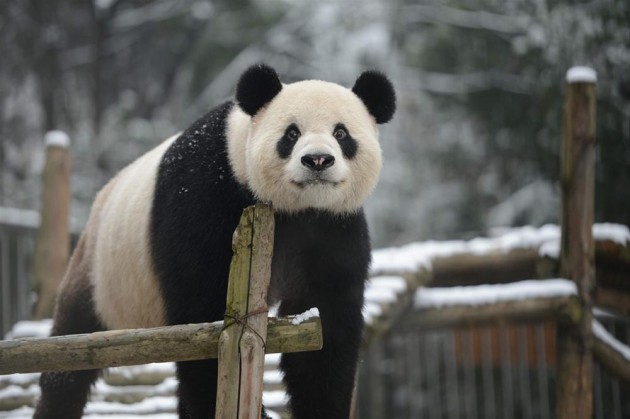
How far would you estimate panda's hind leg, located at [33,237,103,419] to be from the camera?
405 centimetres

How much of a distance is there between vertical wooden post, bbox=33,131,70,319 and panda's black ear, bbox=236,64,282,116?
3.16 m

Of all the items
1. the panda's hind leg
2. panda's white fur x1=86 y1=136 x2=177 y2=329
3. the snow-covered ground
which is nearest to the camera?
panda's white fur x1=86 y1=136 x2=177 y2=329

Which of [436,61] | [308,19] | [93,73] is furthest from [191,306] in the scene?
[93,73]

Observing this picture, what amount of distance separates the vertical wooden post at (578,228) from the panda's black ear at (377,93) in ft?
7.53

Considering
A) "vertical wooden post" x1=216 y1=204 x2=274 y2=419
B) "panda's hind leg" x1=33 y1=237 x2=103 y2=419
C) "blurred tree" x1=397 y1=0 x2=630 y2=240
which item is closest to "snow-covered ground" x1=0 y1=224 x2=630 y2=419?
"panda's hind leg" x1=33 y1=237 x2=103 y2=419

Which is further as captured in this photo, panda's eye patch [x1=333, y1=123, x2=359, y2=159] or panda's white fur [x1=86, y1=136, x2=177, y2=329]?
panda's white fur [x1=86, y1=136, x2=177, y2=329]

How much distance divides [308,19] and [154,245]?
1097cm

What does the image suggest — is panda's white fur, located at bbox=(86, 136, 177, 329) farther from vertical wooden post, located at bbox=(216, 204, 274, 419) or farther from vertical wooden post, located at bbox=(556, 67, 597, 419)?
vertical wooden post, located at bbox=(556, 67, 597, 419)

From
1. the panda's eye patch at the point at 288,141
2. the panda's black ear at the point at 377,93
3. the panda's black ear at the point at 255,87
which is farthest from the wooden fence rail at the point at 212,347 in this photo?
the panda's black ear at the point at 377,93

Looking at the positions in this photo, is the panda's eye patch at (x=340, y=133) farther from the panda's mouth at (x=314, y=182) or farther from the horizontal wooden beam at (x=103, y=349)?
the horizontal wooden beam at (x=103, y=349)

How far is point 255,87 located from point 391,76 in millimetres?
9477

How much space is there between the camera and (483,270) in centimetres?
586

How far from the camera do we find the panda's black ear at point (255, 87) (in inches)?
130

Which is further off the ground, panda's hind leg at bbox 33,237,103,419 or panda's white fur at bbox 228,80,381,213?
panda's white fur at bbox 228,80,381,213
